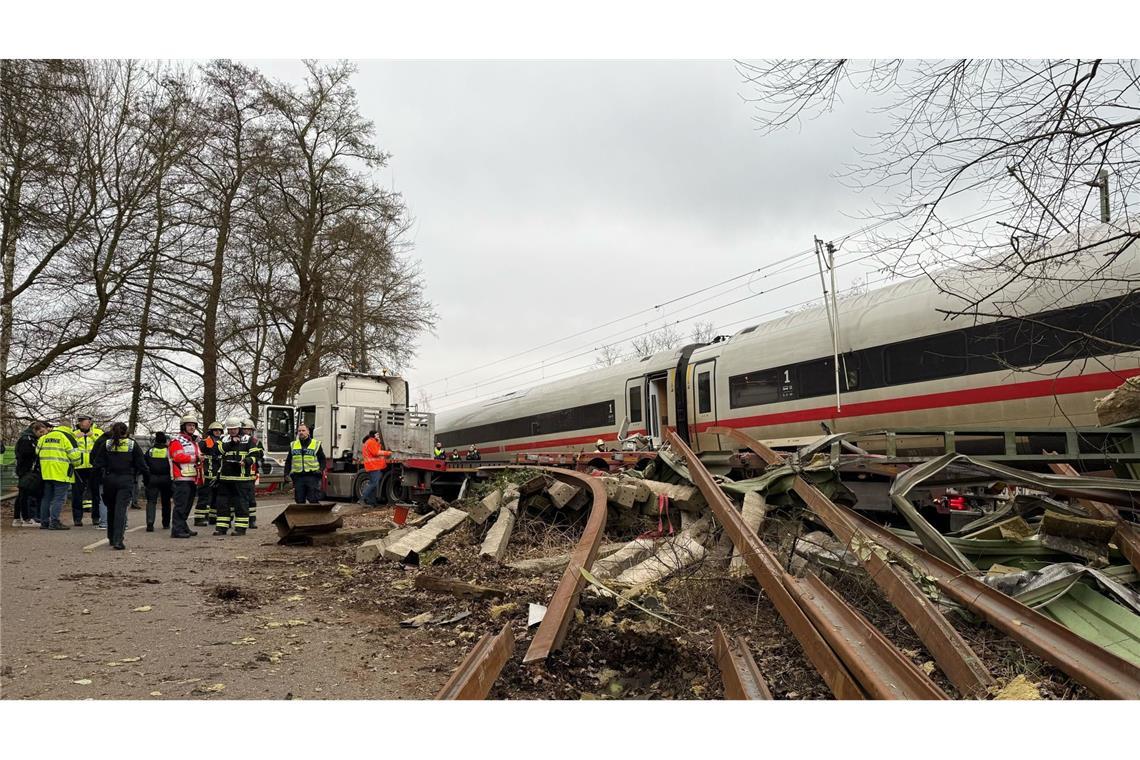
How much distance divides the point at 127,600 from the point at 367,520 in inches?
247

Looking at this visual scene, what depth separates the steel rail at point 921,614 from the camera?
11.9 ft

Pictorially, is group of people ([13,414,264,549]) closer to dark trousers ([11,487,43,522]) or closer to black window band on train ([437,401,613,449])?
dark trousers ([11,487,43,522])

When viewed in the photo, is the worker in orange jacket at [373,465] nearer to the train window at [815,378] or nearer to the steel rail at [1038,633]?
the train window at [815,378]

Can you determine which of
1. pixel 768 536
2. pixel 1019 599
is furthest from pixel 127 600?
pixel 1019 599

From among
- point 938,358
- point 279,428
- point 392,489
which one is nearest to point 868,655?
point 938,358

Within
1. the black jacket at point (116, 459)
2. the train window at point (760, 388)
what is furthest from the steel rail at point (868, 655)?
the black jacket at point (116, 459)

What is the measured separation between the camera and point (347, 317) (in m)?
23.6

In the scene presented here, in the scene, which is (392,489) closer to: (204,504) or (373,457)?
(373,457)

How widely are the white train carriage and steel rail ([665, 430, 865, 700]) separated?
212cm

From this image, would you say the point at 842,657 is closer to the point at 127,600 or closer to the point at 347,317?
the point at 127,600

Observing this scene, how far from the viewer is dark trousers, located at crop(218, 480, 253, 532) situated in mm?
11062

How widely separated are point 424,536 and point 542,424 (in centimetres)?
1302

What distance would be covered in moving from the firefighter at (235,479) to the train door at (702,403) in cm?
802

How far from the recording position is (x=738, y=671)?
12.3 ft
